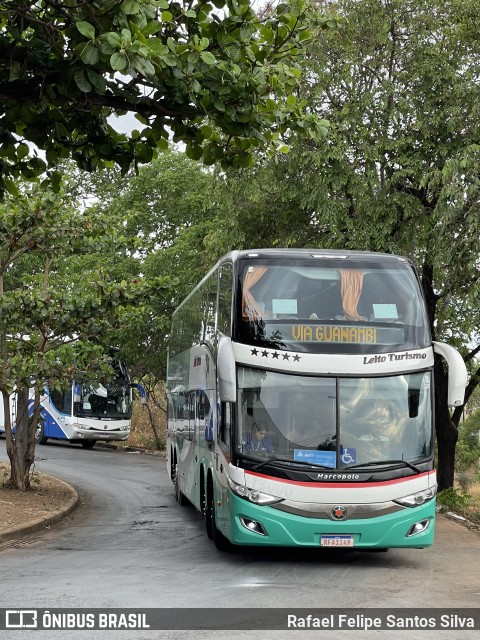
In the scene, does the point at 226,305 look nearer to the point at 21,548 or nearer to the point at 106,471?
the point at 21,548

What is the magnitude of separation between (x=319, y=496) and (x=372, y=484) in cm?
63

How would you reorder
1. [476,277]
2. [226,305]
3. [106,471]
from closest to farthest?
[226,305]
[476,277]
[106,471]

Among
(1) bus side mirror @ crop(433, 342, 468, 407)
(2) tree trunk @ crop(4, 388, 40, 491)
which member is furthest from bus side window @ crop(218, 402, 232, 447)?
(2) tree trunk @ crop(4, 388, 40, 491)

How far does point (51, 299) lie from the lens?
16984mm

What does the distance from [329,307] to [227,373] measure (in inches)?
57.7

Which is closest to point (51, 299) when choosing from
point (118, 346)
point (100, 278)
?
point (100, 278)

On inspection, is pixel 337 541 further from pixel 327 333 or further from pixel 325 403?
pixel 327 333

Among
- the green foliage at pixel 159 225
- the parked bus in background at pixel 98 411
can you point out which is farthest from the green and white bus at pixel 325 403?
the parked bus in background at pixel 98 411

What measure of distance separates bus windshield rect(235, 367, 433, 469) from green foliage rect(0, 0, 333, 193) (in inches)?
113

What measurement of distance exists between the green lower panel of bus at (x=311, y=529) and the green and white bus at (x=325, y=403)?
1cm

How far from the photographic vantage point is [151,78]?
8.52 meters

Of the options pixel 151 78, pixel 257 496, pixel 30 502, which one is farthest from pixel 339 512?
pixel 30 502

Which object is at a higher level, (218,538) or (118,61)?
(118,61)

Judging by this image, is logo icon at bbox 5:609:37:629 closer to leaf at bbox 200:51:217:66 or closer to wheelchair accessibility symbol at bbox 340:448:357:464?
wheelchair accessibility symbol at bbox 340:448:357:464
